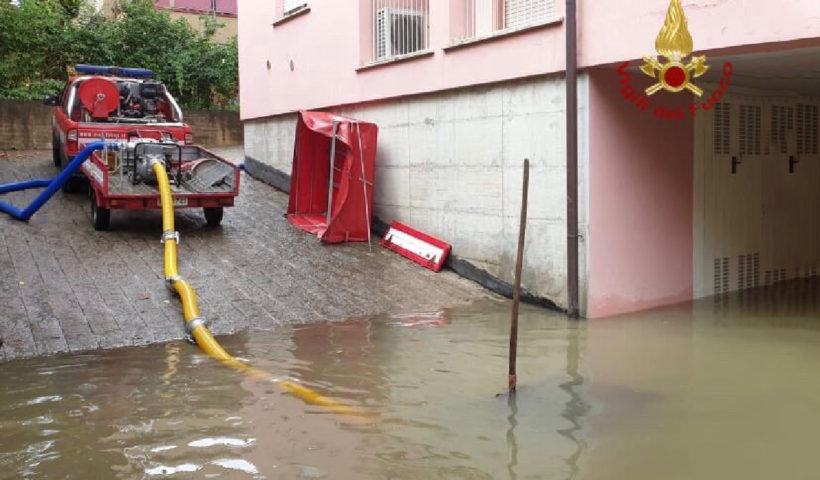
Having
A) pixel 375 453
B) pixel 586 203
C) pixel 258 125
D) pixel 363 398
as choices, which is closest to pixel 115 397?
pixel 363 398

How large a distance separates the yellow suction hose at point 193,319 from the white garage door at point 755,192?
578 cm

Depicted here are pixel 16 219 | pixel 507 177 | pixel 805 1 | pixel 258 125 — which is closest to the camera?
pixel 805 1

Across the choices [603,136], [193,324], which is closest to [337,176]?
[603,136]

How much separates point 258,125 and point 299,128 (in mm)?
3994

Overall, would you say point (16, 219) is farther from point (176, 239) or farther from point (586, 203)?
point (586, 203)

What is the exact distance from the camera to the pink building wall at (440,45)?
6867 mm

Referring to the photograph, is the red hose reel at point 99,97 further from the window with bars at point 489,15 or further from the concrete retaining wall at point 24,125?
the concrete retaining wall at point 24,125

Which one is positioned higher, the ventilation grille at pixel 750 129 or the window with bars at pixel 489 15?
the window with bars at pixel 489 15

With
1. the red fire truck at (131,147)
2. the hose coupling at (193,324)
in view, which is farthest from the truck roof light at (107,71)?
the hose coupling at (193,324)

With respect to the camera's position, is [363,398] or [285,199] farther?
[285,199]

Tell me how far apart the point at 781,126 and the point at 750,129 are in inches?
31.7

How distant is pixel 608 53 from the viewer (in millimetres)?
7992

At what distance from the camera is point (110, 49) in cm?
2138

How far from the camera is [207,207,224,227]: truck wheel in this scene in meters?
11.5
